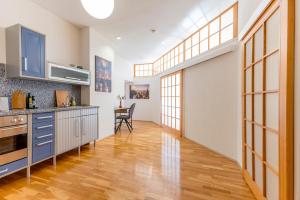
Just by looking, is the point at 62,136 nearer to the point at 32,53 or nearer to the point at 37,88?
the point at 37,88

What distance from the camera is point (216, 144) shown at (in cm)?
317

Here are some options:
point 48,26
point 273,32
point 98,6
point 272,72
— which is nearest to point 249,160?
point 272,72

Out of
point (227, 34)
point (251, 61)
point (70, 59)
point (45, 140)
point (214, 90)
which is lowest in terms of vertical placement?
point (45, 140)

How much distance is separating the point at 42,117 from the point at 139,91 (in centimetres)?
545

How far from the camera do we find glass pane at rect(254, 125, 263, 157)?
1.65 metres

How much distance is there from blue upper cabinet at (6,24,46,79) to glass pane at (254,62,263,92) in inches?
123

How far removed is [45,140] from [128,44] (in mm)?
3694

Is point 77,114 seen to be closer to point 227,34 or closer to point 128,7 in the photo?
point 128,7

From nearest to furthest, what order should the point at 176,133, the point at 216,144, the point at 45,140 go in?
the point at 45,140 → the point at 216,144 → the point at 176,133

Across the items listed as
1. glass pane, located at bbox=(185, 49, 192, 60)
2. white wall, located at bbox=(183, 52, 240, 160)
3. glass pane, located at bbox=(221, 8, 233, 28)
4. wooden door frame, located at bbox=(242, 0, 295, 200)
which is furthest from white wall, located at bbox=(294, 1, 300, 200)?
glass pane, located at bbox=(185, 49, 192, 60)

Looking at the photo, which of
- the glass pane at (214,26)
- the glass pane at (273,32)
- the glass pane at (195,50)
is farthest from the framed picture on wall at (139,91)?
the glass pane at (273,32)

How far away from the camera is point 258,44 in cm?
174

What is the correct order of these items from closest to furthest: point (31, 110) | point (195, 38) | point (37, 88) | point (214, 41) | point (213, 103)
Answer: point (31, 110) < point (37, 88) < point (213, 103) < point (214, 41) < point (195, 38)

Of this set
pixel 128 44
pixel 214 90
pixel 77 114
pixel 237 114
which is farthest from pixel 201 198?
pixel 128 44
